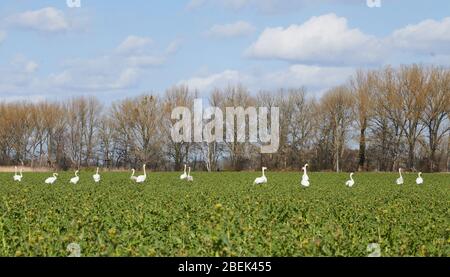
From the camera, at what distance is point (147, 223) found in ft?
43.5

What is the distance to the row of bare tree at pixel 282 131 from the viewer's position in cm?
7375

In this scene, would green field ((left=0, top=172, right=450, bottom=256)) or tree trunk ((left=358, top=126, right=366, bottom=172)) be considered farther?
tree trunk ((left=358, top=126, right=366, bottom=172))

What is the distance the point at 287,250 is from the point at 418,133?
2675 inches

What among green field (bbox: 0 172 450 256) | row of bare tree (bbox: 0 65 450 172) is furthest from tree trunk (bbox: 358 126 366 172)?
green field (bbox: 0 172 450 256)

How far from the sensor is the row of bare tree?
73750 mm

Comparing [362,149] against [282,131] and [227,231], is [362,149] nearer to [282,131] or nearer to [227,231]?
[282,131]

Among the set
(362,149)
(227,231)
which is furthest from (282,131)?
(227,231)

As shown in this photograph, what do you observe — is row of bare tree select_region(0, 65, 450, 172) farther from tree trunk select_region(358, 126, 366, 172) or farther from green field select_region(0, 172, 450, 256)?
green field select_region(0, 172, 450, 256)

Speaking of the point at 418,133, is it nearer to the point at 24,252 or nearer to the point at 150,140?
the point at 150,140

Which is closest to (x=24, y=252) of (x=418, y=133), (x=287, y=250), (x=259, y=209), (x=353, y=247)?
(x=287, y=250)

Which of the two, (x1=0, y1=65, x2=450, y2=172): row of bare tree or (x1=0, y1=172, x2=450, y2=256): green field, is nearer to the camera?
(x1=0, y1=172, x2=450, y2=256): green field

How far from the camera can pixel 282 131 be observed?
8262cm

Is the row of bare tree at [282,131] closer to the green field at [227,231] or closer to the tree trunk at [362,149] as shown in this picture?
the tree trunk at [362,149]

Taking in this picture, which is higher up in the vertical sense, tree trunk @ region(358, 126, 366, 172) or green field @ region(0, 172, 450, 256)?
green field @ region(0, 172, 450, 256)
